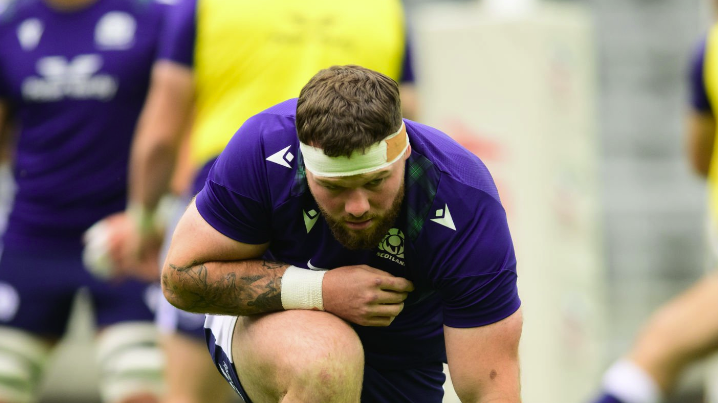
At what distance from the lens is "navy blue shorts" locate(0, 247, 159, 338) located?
5.45 meters

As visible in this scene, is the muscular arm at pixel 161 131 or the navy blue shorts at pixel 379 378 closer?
the navy blue shorts at pixel 379 378

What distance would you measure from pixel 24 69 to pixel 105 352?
1.31 m

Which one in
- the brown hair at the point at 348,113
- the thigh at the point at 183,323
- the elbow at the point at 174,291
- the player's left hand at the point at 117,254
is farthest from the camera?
the player's left hand at the point at 117,254

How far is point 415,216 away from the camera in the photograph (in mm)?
3443

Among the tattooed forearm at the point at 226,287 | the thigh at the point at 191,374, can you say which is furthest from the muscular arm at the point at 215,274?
the thigh at the point at 191,374

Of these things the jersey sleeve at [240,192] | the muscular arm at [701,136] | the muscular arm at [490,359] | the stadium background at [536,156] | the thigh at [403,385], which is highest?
the jersey sleeve at [240,192]

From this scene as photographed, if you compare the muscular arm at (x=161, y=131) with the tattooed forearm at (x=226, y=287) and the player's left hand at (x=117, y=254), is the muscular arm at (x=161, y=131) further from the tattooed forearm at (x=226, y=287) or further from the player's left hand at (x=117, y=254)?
the tattooed forearm at (x=226, y=287)

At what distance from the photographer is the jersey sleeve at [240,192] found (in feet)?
11.3

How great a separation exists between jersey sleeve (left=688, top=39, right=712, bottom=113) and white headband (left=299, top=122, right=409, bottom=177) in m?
2.75

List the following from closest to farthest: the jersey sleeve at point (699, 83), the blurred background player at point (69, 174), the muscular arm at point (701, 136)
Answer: the blurred background player at point (69, 174), the jersey sleeve at point (699, 83), the muscular arm at point (701, 136)

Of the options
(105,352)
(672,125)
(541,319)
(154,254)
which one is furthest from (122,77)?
(672,125)

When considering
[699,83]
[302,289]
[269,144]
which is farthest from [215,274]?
[699,83]

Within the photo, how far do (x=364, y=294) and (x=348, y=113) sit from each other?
0.55 m

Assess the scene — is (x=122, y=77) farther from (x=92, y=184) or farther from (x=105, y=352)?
(x=105, y=352)
